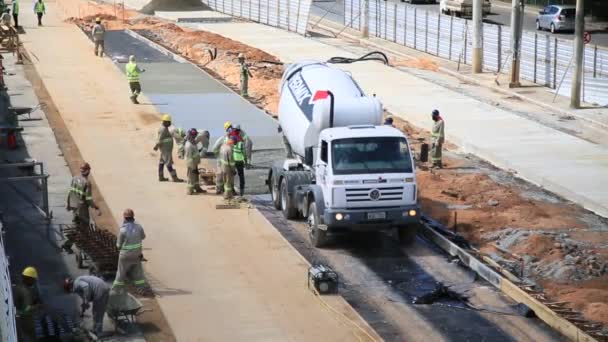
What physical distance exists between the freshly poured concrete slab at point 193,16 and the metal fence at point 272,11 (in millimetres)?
867

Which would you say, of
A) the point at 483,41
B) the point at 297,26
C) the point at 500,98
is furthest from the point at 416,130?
the point at 297,26

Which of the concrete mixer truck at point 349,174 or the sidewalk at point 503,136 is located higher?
the concrete mixer truck at point 349,174

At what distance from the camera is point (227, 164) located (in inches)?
1017

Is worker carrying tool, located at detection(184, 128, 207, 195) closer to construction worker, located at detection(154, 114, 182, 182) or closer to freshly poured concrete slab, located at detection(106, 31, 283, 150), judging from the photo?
construction worker, located at detection(154, 114, 182, 182)

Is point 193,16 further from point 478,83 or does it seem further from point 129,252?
point 129,252

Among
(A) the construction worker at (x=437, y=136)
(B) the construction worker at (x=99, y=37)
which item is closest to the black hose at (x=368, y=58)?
(B) the construction worker at (x=99, y=37)

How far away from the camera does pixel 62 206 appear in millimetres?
25453

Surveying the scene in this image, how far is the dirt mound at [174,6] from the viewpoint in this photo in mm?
70500

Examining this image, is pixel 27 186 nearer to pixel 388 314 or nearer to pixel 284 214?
pixel 284 214

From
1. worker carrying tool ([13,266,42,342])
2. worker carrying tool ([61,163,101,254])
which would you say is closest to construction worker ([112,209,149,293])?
worker carrying tool ([13,266,42,342])

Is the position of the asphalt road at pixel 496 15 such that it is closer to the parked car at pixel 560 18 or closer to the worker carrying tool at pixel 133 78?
the parked car at pixel 560 18

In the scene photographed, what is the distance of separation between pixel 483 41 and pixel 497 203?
932 inches

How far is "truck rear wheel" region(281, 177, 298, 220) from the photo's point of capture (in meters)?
24.4

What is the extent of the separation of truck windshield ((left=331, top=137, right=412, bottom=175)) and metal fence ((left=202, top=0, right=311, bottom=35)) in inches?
1500
